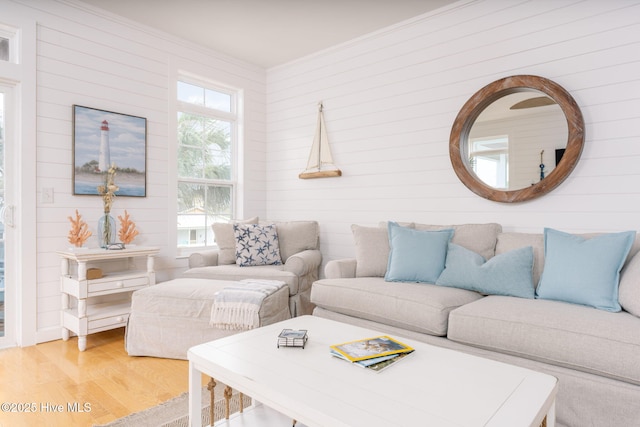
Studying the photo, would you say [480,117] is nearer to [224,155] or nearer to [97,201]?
[224,155]

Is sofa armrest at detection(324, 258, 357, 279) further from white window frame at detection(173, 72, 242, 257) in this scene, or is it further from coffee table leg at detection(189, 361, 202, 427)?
white window frame at detection(173, 72, 242, 257)

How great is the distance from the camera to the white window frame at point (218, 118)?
152 inches

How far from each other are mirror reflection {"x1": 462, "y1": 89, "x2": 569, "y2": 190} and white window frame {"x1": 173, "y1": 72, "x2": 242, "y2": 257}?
8.20 ft

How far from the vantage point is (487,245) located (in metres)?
2.67

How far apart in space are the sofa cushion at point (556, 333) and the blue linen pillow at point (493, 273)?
180mm

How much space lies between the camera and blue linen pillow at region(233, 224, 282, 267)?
3447mm

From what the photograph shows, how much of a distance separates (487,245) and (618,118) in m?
1.13

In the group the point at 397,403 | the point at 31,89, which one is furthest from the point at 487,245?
the point at 31,89

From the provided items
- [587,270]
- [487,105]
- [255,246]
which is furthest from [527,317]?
[255,246]

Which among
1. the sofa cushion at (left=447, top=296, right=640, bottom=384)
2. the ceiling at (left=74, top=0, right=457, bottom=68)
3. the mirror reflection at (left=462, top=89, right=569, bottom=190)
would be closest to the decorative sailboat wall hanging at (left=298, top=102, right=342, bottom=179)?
the ceiling at (left=74, top=0, right=457, bottom=68)

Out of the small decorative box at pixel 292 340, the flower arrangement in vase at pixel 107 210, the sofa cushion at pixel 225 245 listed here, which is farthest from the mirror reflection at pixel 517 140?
the flower arrangement in vase at pixel 107 210

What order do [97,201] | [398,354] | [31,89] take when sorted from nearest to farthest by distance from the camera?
1. [398,354]
2. [31,89]
3. [97,201]

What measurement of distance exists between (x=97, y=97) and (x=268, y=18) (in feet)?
5.25

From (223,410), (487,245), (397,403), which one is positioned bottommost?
(223,410)
